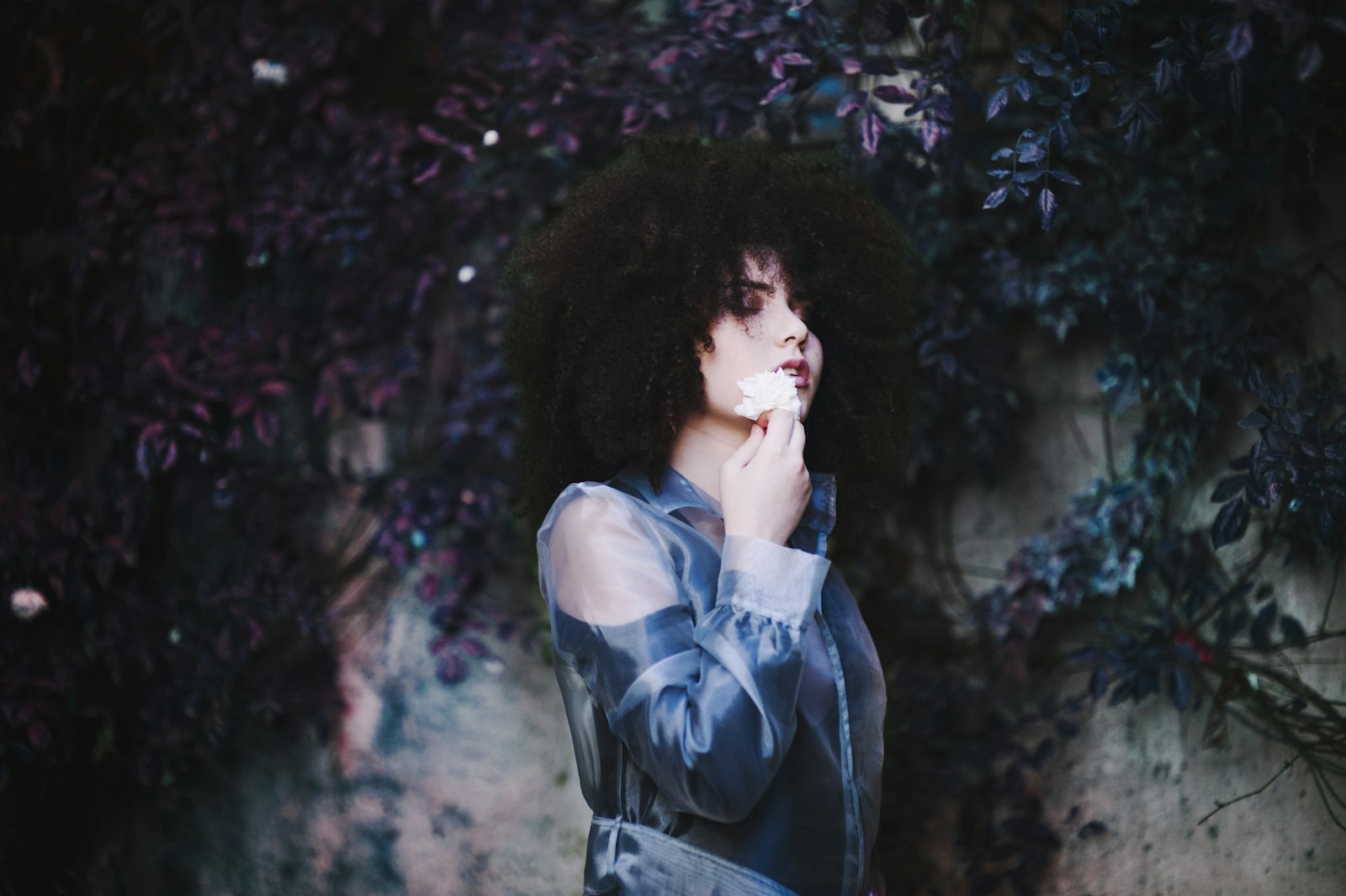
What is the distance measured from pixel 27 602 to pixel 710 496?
6.29ft

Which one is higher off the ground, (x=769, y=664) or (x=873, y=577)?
(x=769, y=664)

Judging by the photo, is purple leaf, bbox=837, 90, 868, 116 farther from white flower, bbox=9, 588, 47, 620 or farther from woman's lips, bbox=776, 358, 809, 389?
white flower, bbox=9, 588, 47, 620

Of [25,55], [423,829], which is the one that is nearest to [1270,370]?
[423,829]

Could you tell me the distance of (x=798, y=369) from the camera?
157cm

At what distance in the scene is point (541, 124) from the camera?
8.39 ft

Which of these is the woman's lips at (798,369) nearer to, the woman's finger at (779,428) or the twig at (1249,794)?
the woman's finger at (779,428)

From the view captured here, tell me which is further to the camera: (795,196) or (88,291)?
(88,291)

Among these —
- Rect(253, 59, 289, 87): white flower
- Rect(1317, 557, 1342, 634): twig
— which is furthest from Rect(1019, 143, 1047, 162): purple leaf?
Rect(253, 59, 289, 87): white flower

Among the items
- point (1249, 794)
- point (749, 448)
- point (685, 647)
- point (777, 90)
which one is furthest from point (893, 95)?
point (1249, 794)

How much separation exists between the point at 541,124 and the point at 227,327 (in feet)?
3.13

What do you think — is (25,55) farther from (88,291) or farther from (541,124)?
(541,124)

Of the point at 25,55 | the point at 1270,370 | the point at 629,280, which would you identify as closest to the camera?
the point at 629,280

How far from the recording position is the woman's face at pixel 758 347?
1562mm

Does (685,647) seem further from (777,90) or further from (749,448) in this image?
(777,90)
